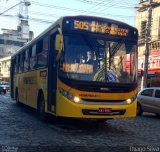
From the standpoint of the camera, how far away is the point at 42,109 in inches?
567

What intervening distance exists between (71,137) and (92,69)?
232 cm

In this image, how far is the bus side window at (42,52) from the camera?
1416cm

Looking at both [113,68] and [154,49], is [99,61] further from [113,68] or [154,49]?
[154,49]

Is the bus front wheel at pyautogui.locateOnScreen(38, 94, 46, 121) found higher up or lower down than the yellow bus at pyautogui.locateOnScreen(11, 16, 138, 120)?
lower down

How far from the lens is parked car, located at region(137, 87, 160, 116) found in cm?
1905

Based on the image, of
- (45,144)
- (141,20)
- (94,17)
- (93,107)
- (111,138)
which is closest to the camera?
(45,144)

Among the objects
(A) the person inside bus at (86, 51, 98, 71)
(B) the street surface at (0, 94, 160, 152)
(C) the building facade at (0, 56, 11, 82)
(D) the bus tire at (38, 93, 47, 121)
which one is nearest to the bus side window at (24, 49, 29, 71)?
(D) the bus tire at (38, 93, 47, 121)

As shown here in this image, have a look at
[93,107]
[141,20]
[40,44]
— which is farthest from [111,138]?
[141,20]

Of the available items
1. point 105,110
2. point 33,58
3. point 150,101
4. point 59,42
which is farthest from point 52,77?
point 150,101

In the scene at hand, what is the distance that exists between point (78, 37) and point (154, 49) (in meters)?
22.1

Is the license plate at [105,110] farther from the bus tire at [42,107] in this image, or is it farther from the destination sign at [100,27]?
the bus tire at [42,107]

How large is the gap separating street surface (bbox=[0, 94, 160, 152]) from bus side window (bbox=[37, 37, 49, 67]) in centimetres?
227

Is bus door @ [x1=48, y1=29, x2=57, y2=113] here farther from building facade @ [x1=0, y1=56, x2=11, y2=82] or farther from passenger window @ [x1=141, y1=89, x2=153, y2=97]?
building facade @ [x1=0, y1=56, x2=11, y2=82]

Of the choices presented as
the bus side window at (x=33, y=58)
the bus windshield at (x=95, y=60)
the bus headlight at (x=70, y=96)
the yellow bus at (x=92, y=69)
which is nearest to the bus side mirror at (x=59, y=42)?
the yellow bus at (x=92, y=69)
